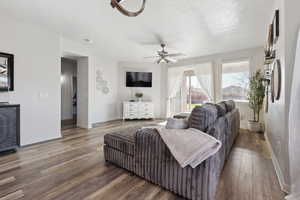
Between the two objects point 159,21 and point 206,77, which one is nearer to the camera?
point 159,21

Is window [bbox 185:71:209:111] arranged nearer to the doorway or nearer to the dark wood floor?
the dark wood floor

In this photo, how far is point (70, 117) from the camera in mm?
6258

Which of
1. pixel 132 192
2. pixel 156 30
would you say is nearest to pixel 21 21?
pixel 156 30

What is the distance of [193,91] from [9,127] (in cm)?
562

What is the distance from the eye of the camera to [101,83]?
17.6ft

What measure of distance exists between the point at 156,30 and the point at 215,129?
103 inches

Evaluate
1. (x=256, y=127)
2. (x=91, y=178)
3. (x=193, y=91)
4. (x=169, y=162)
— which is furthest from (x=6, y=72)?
(x=256, y=127)

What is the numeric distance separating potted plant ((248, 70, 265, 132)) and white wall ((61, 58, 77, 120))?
671 centimetres

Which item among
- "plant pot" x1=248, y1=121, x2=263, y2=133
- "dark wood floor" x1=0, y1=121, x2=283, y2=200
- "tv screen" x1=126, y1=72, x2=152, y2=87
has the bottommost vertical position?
"dark wood floor" x1=0, y1=121, x2=283, y2=200

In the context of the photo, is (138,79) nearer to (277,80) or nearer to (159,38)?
(159,38)

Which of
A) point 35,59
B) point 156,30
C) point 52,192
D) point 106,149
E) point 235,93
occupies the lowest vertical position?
point 52,192

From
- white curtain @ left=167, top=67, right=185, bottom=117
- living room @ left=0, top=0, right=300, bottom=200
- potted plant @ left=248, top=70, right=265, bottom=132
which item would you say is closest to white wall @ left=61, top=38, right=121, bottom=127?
living room @ left=0, top=0, right=300, bottom=200

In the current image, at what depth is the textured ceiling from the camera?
236 centimetres

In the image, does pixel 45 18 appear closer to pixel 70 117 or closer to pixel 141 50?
pixel 141 50
